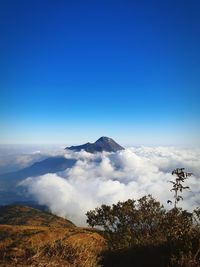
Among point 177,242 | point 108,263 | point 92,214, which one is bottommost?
point 92,214

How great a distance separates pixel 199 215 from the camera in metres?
18.5

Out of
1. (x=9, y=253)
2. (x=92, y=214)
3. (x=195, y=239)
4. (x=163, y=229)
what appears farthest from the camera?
(x=92, y=214)

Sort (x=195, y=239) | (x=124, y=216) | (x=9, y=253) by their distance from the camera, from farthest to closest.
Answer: (x=124, y=216)
(x=195, y=239)
(x=9, y=253)

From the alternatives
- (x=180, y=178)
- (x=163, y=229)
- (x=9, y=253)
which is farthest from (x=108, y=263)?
(x=180, y=178)

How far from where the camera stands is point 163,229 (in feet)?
95.6

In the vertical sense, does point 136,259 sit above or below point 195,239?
below

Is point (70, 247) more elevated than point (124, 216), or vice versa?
point (70, 247)

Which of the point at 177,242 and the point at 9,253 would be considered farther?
the point at 177,242

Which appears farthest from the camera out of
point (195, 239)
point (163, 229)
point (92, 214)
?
point (92, 214)

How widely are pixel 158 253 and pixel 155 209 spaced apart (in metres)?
31.3

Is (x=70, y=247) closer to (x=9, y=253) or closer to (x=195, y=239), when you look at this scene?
(x=9, y=253)

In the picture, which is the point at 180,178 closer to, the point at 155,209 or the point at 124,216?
the point at 155,209

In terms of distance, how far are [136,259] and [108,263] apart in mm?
1206

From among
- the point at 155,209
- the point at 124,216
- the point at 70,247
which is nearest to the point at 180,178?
the point at 155,209
